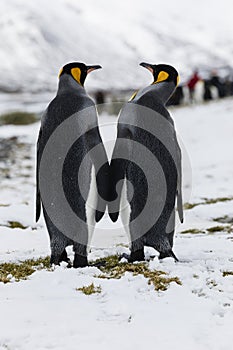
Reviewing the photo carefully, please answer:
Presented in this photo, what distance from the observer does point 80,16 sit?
185625mm

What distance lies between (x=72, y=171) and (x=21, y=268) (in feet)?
3.18

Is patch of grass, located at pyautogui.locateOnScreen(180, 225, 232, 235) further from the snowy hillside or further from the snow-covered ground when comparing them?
the snowy hillside

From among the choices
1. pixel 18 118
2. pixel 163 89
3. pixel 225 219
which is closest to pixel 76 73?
pixel 163 89

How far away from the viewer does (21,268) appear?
15.7 ft

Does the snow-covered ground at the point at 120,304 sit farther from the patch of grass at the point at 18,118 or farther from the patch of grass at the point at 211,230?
the patch of grass at the point at 18,118

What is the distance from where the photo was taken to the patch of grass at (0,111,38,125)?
23797 mm

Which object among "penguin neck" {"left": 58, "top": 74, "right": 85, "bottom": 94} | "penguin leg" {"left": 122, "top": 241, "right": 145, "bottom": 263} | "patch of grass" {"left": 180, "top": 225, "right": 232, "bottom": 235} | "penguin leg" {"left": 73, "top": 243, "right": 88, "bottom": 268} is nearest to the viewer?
"penguin leg" {"left": 73, "top": 243, "right": 88, "bottom": 268}

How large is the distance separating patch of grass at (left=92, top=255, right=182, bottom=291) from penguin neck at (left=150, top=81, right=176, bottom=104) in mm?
1547

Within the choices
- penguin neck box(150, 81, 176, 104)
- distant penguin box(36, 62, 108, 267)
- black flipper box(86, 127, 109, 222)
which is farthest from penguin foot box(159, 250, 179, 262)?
penguin neck box(150, 81, 176, 104)

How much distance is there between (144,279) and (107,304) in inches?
21.0

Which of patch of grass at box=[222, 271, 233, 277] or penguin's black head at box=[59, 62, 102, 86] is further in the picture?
penguin's black head at box=[59, 62, 102, 86]

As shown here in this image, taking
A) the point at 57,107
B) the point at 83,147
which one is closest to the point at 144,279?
the point at 83,147

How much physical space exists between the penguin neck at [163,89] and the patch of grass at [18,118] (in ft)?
61.6

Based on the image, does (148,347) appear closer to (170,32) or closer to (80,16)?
(80,16)
